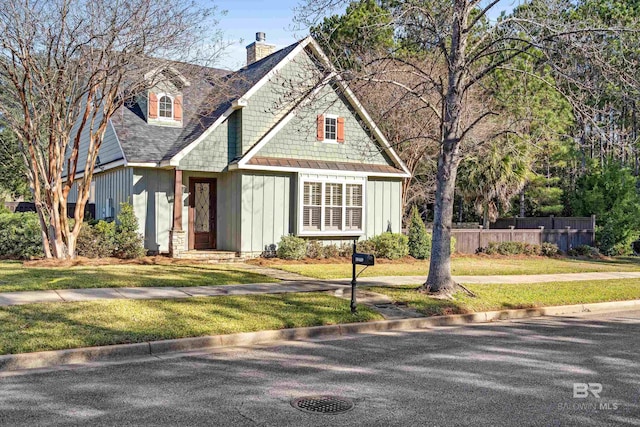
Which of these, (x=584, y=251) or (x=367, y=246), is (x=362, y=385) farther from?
(x=584, y=251)

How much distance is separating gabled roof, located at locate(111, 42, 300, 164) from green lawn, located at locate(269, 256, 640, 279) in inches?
229

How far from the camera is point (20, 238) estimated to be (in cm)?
1822

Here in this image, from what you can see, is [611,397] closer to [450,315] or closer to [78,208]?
[450,315]

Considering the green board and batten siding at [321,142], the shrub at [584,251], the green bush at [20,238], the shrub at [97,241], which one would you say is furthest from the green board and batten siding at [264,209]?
the shrub at [584,251]

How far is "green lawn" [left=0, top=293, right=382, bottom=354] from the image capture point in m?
8.45

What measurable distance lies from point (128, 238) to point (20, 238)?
123 inches

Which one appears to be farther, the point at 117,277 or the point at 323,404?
the point at 117,277

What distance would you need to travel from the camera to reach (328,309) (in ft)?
37.0

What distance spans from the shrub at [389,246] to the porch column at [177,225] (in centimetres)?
685

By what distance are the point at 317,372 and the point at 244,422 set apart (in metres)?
2.09

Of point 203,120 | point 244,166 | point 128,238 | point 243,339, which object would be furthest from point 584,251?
point 243,339

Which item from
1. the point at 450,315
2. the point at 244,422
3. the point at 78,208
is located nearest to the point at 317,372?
the point at 244,422

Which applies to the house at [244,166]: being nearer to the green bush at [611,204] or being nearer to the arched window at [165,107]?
the arched window at [165,107]

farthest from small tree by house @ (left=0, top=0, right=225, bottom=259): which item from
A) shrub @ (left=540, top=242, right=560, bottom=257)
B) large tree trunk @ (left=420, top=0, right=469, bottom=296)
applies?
shrub @ (left=540, top=242, right=560, bottom=257)
